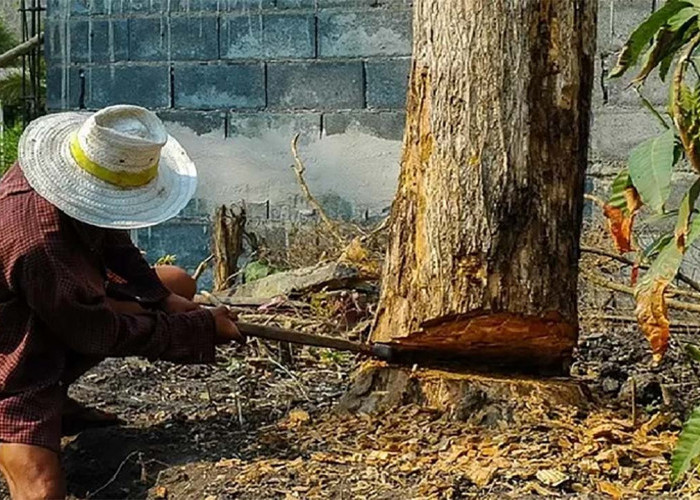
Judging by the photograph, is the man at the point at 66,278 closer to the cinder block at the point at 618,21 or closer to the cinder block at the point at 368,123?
the cinder block at the point at 368,123

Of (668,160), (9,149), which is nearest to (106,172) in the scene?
(668,160)

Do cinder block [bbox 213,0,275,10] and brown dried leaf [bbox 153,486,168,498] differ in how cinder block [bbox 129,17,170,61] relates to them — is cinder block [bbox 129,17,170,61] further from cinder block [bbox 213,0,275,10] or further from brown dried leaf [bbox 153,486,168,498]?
brown dried leaf [bbox 153,486,168,498]

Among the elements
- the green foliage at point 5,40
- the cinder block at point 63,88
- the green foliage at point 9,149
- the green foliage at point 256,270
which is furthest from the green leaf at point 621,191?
the green foliage at point 5,40

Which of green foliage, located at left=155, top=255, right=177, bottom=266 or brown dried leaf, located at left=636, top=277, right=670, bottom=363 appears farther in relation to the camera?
green foliage, located at left=155, top=255, right=177, bottom=266

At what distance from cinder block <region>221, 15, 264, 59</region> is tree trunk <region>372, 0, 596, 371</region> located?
2.94m

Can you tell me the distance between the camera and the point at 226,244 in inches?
223

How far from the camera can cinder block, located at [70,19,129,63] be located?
6.32 metres

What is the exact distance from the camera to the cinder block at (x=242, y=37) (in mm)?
6145

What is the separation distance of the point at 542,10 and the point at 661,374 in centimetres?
161

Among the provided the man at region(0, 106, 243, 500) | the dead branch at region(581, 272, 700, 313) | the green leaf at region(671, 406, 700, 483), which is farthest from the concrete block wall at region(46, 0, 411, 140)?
the green leaf at region(671, 406, 700, 483)

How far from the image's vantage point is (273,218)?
6199 mm

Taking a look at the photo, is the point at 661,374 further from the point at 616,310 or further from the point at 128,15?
the point at 128,15

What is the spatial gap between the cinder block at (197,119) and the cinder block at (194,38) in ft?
0.89

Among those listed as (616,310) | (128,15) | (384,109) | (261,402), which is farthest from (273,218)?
(261,402)
